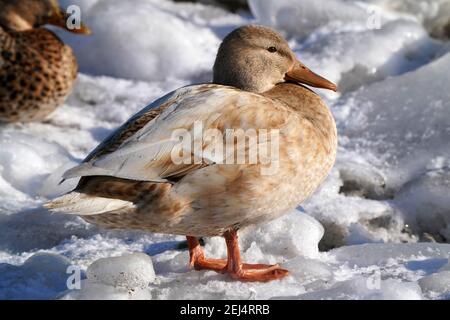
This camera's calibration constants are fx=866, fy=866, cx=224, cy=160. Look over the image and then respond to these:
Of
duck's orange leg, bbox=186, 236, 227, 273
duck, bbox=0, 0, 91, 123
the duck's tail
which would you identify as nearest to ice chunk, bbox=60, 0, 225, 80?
duck, bbox=0, 0, 91, 123

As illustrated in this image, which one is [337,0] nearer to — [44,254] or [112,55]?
[112,55]

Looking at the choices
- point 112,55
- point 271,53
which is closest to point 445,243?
point 271,53

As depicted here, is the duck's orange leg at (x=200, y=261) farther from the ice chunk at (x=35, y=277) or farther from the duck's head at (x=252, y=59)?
the duck's head at (x=252, y=59)

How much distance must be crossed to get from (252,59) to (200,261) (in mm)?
929

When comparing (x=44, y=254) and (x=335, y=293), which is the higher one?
(x=44, y=254)

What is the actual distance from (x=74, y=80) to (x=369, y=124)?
2.04 meters

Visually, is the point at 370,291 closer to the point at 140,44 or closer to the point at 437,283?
the point at 437,283

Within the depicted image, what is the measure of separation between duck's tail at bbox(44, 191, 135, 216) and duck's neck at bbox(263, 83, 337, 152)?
34.6 inches

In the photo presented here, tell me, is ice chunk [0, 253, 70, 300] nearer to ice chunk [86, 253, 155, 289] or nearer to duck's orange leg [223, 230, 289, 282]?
ice chunk [86, 253, 155, 289]

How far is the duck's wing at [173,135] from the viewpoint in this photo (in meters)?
3.33

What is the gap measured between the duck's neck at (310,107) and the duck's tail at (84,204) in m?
0.88

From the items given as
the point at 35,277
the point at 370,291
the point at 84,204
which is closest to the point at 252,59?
the point at 84,204
